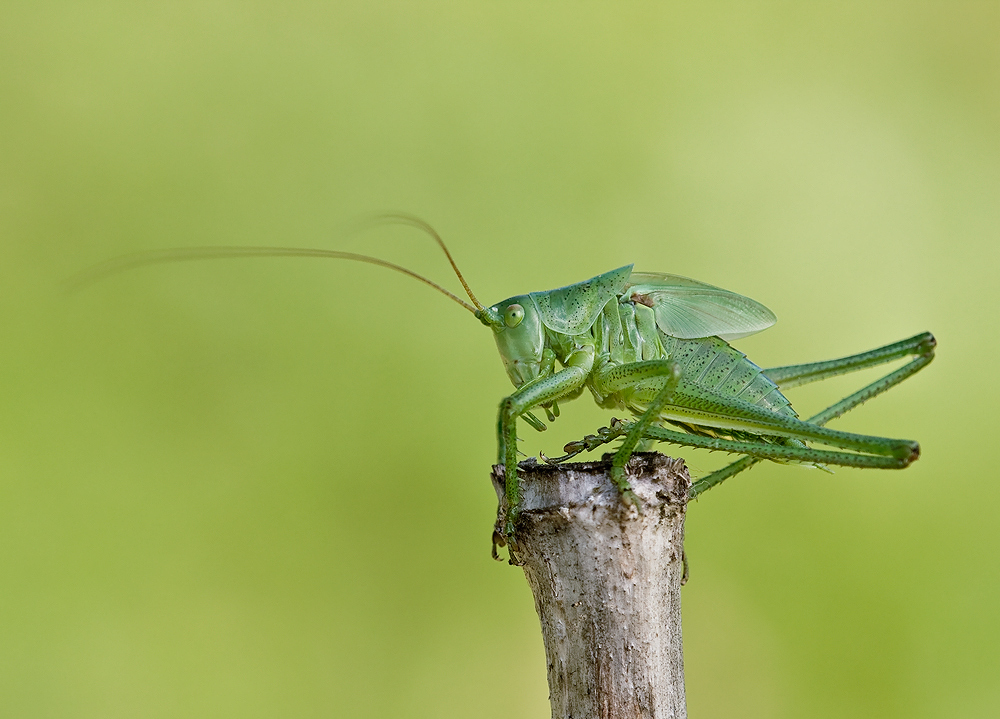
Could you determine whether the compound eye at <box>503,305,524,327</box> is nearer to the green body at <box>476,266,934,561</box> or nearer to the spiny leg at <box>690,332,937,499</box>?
the green body at <box>476,266,934,561</box>

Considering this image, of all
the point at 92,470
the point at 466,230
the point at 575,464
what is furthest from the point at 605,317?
the point at 92,470

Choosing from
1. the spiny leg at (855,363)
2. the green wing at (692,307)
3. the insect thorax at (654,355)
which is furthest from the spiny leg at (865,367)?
the green wing at (692,307)

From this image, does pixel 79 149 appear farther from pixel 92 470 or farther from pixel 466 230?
pixel 466 230

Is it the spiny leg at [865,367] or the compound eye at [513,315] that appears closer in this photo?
the spiny leg at [865,367]

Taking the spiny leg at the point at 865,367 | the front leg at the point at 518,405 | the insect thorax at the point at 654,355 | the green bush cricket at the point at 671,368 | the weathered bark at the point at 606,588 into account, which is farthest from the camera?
the insect thorax at the point at 654,355

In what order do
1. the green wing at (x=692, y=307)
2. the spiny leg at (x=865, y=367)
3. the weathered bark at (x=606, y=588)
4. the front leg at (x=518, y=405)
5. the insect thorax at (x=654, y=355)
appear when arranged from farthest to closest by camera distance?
the green wing at (x=692, y=307)
the insect thorax at (x=654, y=355)
the spiny leg at (x=865, y=367)
the front leg at (x=518, y=405)
the weathered bark at (x=606, y=588)

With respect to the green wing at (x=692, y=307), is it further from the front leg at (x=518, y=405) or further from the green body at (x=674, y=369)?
the front leg at (x=518, y=405)

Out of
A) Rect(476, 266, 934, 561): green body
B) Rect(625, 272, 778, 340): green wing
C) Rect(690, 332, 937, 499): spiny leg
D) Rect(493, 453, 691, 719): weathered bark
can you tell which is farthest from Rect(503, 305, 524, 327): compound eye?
Rect(493, 453, 691, 719): weathered bark

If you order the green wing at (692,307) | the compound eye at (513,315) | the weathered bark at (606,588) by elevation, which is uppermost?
the green wing at (692,307)
